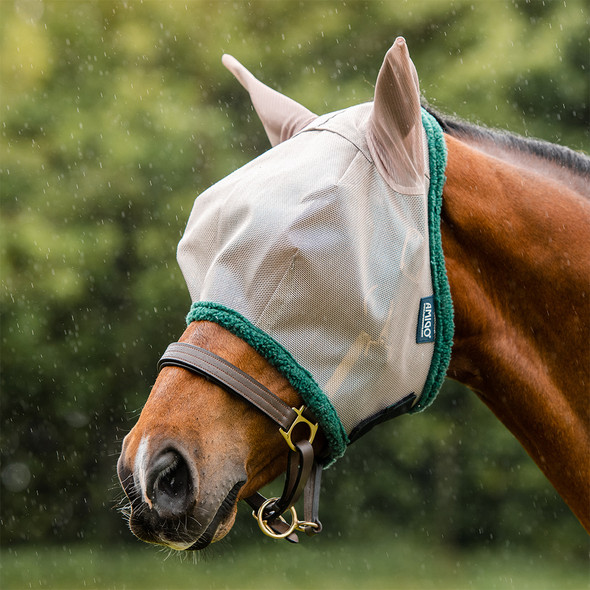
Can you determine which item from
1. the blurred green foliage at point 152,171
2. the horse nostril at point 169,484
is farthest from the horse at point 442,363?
the blurred green foliage at point 152,171

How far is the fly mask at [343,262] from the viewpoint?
1.64 meters

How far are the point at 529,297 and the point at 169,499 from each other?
3.37ft

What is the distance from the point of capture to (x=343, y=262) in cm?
165

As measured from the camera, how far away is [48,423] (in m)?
8.81

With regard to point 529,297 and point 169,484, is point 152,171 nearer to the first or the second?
point 529,297

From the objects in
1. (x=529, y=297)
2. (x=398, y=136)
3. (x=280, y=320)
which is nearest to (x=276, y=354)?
(x=280, y=320)

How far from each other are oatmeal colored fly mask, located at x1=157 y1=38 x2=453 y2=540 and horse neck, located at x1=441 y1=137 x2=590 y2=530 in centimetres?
11

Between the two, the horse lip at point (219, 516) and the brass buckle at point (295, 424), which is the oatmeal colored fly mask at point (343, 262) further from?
the horse lip at point (219, 516)

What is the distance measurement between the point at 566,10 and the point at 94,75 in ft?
17.0

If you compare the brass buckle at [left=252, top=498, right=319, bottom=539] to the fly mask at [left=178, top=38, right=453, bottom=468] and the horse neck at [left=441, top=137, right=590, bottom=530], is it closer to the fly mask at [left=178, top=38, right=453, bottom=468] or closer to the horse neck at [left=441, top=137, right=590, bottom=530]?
the fly mask at [left=178, top=38, right=453, bottom=468]

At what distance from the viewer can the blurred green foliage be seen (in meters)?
7.59

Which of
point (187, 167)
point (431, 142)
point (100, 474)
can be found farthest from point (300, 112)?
point (100, 474)

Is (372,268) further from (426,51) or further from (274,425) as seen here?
(426,51)

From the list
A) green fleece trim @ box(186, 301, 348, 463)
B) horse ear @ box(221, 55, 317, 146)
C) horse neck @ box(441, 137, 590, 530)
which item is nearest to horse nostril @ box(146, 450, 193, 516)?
green fleece trim @ box(186, 301, 348, 463)
